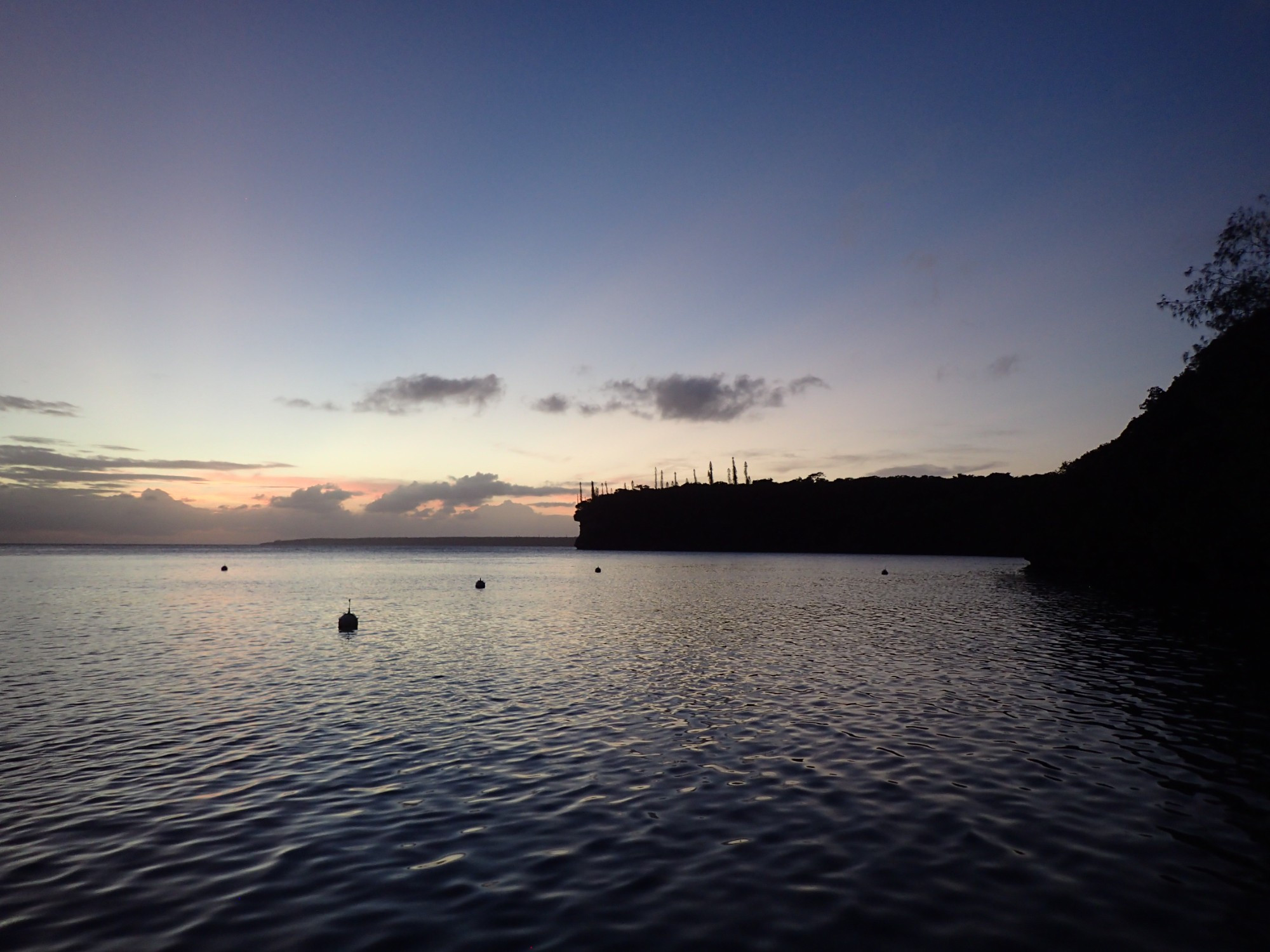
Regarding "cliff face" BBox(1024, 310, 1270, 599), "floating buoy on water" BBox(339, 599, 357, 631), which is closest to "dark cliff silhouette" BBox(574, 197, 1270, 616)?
"cliff face" BBox(1024, 310, 1270, 599)

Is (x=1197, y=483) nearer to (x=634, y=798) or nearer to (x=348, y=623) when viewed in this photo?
(x=634, y=798)

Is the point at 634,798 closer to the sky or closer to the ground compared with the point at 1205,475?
closer to the ground

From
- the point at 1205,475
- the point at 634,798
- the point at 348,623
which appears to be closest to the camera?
the point at 634,798

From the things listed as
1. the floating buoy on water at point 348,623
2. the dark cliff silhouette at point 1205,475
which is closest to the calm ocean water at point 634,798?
the floating buoy on water at point 348,623

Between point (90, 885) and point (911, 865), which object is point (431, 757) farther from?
point (911, 865)

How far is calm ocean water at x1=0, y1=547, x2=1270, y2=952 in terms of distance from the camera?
9852 millimetres

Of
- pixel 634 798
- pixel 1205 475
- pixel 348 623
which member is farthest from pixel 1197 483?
pixel 348 623

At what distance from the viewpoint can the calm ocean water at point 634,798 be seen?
985cm

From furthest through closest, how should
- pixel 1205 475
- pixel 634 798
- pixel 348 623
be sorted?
1. pixel 1205 475
2. pixel 348 623
3. pixel 634 798

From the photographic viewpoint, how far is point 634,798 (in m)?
14.7

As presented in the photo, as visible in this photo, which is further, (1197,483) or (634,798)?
(1197,483)

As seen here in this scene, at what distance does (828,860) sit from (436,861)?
6306 mm

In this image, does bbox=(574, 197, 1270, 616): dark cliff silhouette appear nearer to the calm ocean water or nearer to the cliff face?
the cliff face

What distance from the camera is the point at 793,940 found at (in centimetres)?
927
